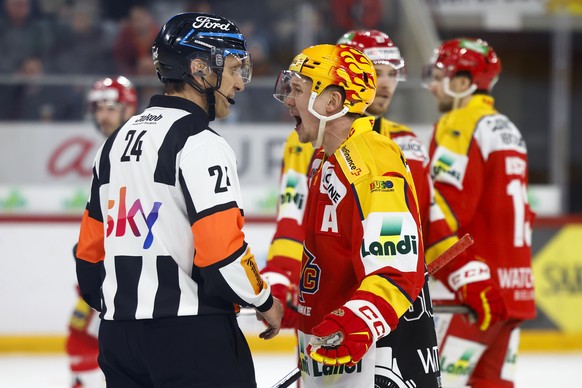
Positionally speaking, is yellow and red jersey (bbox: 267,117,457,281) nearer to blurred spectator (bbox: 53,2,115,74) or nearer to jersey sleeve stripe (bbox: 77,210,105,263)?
jersey sleeve stripe (bbox: 77,210,105,263)

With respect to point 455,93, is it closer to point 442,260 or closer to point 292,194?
point 292,194

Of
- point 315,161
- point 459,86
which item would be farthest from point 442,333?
point 315,161

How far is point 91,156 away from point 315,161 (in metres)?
4.58

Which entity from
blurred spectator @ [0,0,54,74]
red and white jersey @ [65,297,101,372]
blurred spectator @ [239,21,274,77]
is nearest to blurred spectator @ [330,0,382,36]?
blurred spectator @ [239,21,274,77]

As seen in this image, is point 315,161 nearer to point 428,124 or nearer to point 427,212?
point 427,212

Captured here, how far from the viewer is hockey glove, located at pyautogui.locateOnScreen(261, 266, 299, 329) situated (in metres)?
3.20

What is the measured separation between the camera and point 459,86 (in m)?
4.14

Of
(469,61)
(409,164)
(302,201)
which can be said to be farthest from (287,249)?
(469,61)

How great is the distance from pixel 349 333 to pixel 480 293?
1247 mm

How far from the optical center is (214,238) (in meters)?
2.51

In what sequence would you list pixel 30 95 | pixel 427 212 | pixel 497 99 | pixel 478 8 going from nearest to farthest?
1. pixel 427 212
2. pixel 30 95
3. pixel 478 8
4. pixel 497 99

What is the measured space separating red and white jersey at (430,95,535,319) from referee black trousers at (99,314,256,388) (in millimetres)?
1448

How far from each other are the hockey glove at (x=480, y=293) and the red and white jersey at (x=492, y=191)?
0.31 m

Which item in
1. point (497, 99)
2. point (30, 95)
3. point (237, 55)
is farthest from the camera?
point (497, 99)
